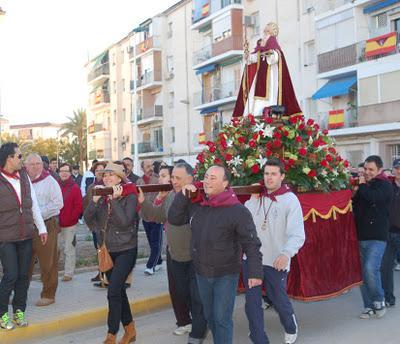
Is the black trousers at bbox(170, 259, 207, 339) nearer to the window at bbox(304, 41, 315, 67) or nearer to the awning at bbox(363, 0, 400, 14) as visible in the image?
the awning at bbox(363, 0, 400, 14)

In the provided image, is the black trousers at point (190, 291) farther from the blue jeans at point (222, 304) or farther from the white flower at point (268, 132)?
the white flower at point (268, 132)

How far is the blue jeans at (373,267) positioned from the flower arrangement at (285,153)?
0.79m

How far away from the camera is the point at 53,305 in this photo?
24.8 feet

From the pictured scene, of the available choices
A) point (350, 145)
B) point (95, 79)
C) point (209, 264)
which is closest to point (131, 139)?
point (95, 79)

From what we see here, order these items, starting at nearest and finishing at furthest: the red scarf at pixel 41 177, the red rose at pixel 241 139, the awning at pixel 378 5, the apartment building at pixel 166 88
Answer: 1. the red rose at pixel 241 139
2. the red scarf at pixel 41 177
3. the awning at pixel 378 5
4. the apartment building at pixel 166 88

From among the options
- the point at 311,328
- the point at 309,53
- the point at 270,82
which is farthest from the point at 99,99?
the point at 311,328

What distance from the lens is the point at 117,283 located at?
5641mm

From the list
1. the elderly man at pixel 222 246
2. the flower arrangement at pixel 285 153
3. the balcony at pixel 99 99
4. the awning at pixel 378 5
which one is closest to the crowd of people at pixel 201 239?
the elderly man at pixel 222 246

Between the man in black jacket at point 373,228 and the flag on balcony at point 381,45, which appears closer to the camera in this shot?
the man in black jacket at point 373,228

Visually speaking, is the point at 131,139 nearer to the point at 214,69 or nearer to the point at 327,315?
the point at 214,69

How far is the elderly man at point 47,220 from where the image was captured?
24.3 ft

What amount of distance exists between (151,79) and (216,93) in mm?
9615

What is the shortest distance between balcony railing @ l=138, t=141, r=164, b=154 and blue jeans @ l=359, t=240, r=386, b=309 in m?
39.5

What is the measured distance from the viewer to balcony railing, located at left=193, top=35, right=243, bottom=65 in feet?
116
